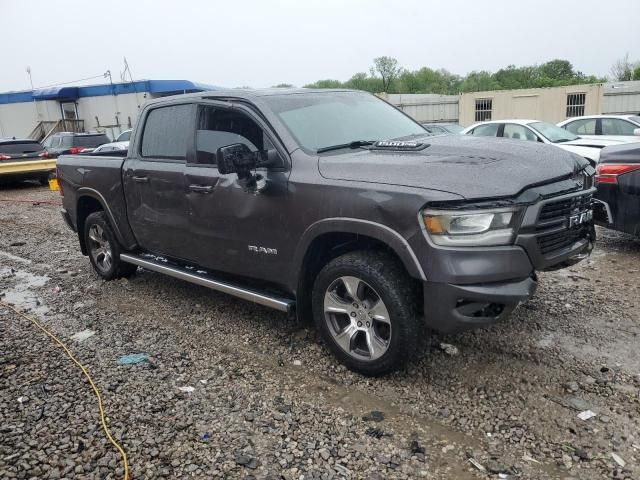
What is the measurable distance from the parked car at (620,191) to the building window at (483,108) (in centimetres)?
2568

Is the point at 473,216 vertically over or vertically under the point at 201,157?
under

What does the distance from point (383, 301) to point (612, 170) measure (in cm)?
365

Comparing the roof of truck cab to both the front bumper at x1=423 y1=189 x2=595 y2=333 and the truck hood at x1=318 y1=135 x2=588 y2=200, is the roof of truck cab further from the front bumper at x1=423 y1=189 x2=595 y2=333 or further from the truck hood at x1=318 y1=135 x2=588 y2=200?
the front bumper at x1=423 y1=189 x2=595 y2=333

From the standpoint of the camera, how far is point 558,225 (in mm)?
3342

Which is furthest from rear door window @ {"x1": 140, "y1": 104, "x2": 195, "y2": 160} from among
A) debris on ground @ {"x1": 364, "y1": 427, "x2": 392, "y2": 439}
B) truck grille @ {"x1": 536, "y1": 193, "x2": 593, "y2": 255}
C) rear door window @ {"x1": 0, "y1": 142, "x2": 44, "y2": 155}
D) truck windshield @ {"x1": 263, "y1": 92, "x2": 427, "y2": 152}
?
rear door window @ {"x1": 0, "y1": 142, "x2": 44, "y2": 155}

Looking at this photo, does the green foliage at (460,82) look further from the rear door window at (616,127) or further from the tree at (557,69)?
the rear door window at (616,127)

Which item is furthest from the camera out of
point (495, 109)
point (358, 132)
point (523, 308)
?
point (495, 109)

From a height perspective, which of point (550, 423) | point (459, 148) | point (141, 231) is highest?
point (459, 148)

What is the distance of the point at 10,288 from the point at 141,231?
2.10 meters

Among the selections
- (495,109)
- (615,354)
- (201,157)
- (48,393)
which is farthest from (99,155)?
(495,109)

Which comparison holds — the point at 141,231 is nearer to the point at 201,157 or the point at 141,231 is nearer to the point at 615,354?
the point at 201,157

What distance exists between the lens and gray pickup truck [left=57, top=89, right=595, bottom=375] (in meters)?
3.07

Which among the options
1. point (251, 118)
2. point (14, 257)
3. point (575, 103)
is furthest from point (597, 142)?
point (575, 103)

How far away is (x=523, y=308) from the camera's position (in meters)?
4.69
